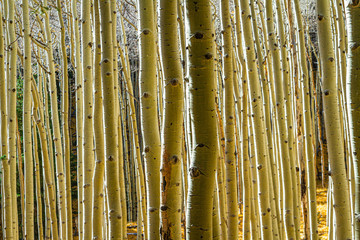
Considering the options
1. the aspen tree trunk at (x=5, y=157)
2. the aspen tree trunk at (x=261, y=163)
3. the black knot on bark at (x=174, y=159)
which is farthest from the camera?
the aspen tree trunk at (x=5, y=157)

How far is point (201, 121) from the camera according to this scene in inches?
35.6

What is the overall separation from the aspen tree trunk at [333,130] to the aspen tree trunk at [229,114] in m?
0.68

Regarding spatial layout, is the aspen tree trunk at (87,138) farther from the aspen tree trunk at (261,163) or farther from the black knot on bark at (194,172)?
the black knot on bark at (194,172)

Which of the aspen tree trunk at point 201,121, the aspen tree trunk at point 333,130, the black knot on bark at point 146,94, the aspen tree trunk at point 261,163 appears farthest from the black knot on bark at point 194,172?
the aspen tree trunk at point 261,163

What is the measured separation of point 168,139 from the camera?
3.40ft

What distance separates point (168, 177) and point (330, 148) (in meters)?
0.60

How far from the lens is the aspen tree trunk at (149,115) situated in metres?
1.24

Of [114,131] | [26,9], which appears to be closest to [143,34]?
Result: [114,131]

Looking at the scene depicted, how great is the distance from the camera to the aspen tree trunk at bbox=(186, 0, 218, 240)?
35.3 inches

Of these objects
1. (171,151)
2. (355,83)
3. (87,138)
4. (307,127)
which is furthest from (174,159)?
(307,127)

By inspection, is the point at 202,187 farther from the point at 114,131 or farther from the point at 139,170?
the point at 139,170

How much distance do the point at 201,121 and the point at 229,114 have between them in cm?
118

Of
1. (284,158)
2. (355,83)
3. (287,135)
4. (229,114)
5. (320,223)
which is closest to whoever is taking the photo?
(355,83)

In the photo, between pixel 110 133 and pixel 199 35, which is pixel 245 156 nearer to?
pixel 110 133
